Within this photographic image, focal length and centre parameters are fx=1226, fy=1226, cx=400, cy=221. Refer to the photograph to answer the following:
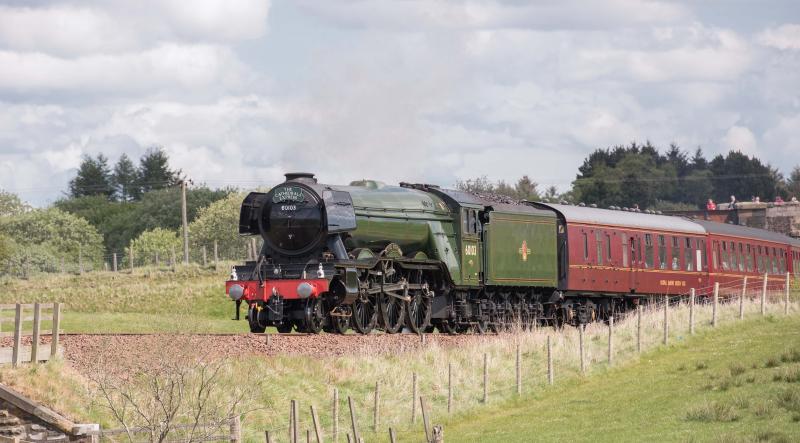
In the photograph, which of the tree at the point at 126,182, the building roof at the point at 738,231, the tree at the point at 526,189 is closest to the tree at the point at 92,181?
the tree at the point at 126,182

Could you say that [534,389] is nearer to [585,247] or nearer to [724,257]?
[585,247]

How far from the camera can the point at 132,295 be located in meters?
58.8

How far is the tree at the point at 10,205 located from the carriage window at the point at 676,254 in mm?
104864

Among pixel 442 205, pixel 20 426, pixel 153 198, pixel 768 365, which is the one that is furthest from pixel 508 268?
pixel 153 198

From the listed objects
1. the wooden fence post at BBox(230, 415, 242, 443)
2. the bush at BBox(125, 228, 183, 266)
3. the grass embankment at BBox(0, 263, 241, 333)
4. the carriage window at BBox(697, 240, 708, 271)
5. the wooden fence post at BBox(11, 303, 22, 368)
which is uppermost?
the bush at BBox(125, 228, 183, 266)

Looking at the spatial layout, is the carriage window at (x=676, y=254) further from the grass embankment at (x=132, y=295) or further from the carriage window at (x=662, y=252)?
the grass embankment at (x=132, y=295)

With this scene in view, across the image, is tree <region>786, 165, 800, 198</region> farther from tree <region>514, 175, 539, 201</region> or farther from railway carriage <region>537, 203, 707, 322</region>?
railway carriage <region>537, 203, 707, 322</region>

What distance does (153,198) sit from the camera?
13375 cm

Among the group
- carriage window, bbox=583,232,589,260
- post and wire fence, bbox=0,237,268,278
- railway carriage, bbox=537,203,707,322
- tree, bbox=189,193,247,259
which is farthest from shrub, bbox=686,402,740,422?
tree, bbox=189,193,247,259

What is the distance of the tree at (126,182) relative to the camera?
152m

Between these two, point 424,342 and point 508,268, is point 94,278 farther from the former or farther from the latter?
point 424,342

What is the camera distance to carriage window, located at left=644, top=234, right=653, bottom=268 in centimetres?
4508

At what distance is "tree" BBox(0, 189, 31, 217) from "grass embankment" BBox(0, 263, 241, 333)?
72.7m

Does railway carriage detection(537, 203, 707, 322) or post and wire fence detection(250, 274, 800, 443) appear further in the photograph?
railway carriage detection(537, 203, 707, 322)
